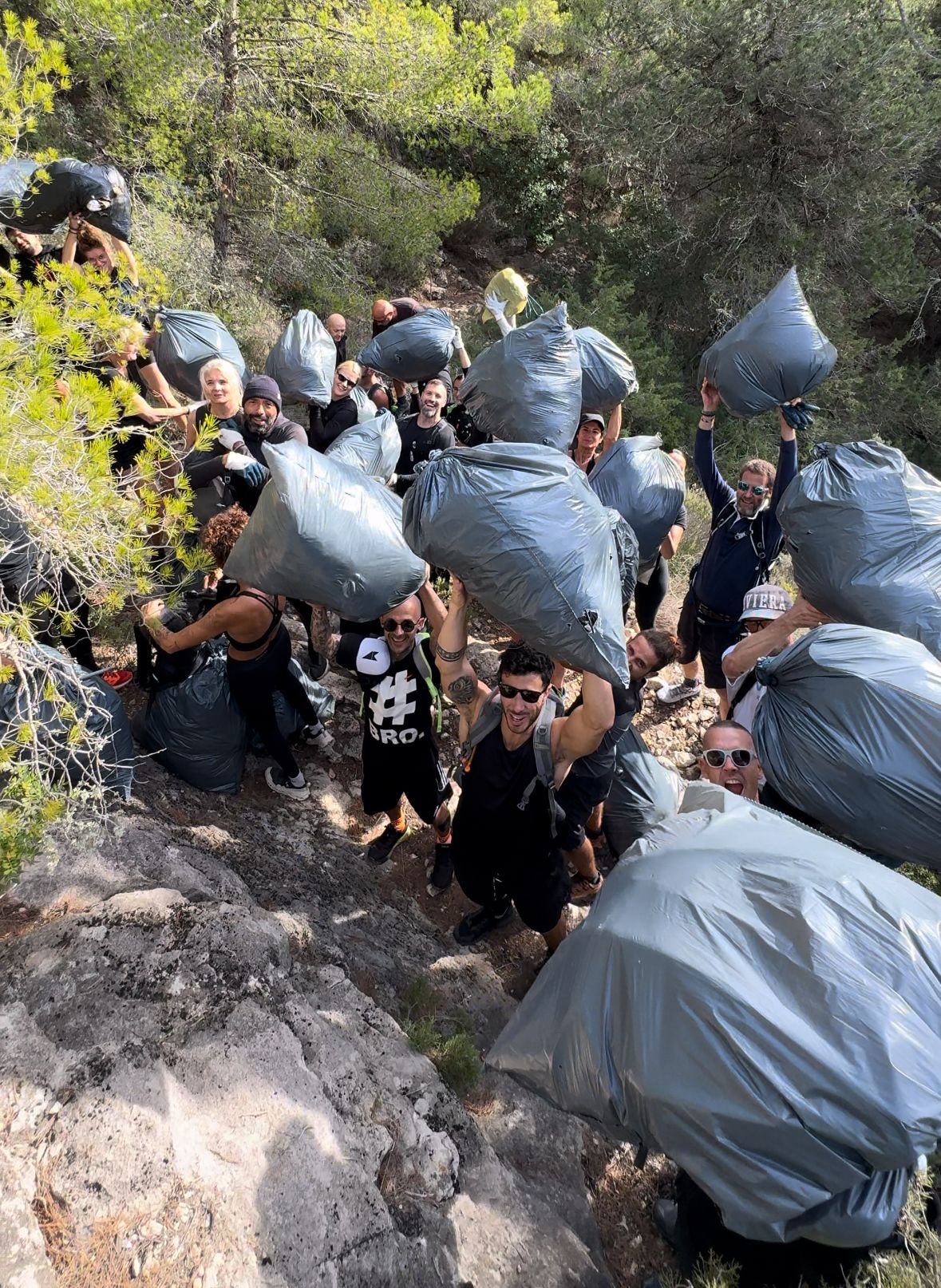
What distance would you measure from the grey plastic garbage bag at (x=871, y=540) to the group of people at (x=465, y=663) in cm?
26

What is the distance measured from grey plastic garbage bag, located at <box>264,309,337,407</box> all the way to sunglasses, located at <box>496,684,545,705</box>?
3075mm

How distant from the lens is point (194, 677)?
313 centimetres

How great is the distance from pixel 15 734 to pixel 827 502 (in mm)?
2864

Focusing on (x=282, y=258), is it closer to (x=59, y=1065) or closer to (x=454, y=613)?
(x=454, y=613)

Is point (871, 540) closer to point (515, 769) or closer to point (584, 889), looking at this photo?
point (515, 769)

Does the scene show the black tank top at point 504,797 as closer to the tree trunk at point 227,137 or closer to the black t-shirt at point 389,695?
the black t-shirt at point 389,695

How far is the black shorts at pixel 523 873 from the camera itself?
2527mm

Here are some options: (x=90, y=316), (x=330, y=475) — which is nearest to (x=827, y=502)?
(x=330, y=475)

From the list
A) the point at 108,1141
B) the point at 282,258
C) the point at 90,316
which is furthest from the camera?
the point at 282,258

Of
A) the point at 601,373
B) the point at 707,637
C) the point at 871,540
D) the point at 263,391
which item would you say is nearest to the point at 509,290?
the point at 601,373

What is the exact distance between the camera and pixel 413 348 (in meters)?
4.88

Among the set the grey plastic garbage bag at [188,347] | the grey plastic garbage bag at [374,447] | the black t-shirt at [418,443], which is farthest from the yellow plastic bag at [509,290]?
the grey plastic garbage bag at [188,347]

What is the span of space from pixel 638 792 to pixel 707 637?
4.01 ft

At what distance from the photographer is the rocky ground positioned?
1.53m
